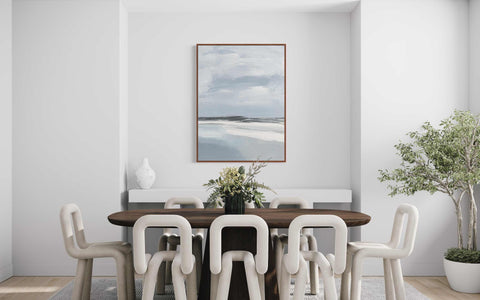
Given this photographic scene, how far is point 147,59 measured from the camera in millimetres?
4898

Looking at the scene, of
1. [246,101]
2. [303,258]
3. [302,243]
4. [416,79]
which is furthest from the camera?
[246,101]

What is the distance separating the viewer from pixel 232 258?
2.87 metres

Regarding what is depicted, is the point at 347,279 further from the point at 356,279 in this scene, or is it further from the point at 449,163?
the point at 449,163

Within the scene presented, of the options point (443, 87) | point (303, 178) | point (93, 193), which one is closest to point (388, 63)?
point (443, 87)

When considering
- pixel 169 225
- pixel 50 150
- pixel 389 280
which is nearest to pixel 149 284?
pixel 169 225

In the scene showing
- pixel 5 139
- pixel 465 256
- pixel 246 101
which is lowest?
pixel 465 256

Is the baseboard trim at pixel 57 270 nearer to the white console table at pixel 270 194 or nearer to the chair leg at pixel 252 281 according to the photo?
the white console table at pixel 270 194

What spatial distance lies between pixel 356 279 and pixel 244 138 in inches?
88.8

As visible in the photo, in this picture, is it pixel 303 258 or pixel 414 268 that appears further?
pixel 414 268

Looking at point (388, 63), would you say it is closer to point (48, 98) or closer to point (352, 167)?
point (352, 167)

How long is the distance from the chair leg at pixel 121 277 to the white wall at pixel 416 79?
2.59m

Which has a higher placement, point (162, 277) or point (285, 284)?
point (285, 284)

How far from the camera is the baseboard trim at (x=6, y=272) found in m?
4.27

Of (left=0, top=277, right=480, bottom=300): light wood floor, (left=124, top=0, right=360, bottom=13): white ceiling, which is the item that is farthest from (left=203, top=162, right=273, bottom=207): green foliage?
(left=124, top=0, right=360, bottom=13): white ceiling
